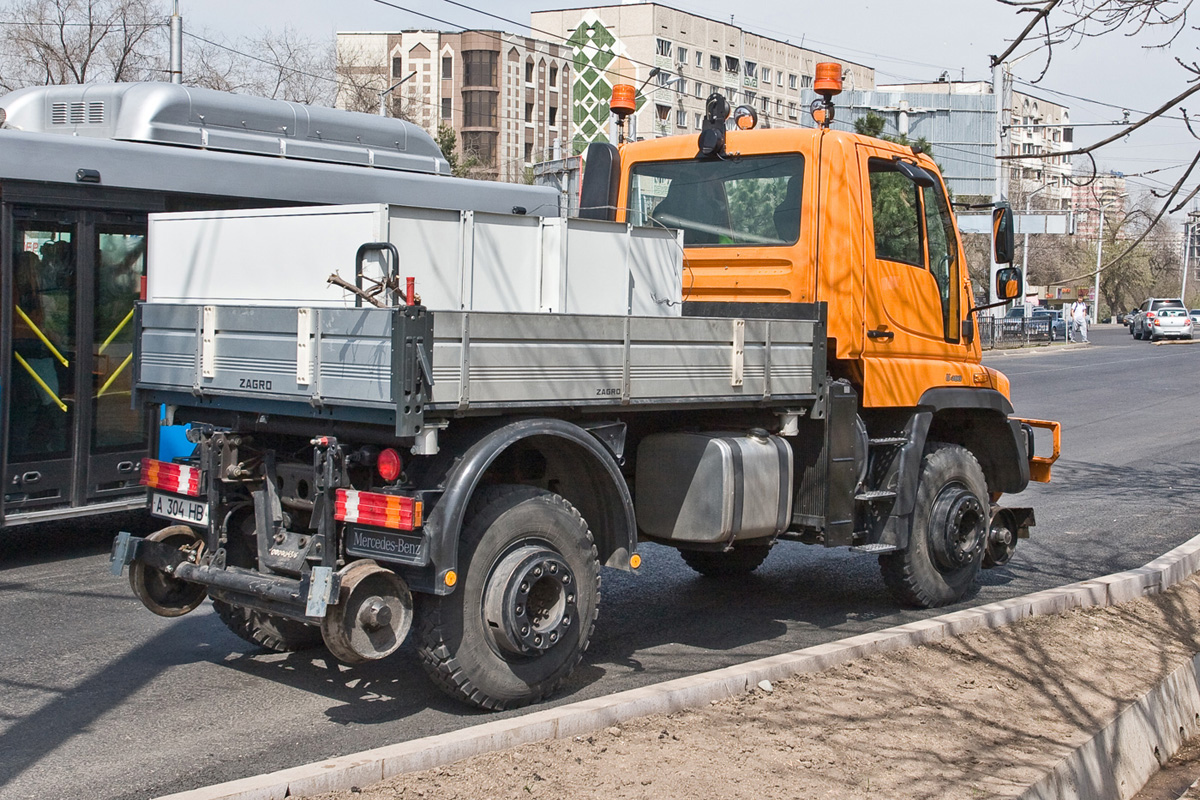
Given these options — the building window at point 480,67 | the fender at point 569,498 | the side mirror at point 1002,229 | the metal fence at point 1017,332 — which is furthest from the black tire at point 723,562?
the building window at point 480,67

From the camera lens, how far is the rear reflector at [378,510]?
5.12m

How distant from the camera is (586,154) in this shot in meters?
8.66

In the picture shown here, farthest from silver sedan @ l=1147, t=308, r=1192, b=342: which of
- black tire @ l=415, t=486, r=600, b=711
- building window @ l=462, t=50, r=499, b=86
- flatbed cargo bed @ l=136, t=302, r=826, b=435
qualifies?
black tire @ l=415, t=486, r=600, b=711

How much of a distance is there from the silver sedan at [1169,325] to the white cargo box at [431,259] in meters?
54.9

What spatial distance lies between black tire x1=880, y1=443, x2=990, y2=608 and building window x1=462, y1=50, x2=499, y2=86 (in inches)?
3335

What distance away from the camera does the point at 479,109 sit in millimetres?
89688

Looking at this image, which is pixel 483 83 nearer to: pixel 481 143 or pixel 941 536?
pixel 481 143

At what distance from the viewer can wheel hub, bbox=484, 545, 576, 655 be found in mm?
5418

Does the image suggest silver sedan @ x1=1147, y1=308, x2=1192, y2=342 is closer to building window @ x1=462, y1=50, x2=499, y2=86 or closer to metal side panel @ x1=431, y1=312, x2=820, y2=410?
building window @ x1=462, y1=50, x2=499, y2=86

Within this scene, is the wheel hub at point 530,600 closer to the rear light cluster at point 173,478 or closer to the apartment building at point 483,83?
the rear light cluster at point 173,478

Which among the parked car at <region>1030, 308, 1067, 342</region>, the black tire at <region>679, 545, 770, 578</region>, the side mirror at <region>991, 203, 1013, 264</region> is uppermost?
the parked car at <region>1030, 308, 1067, 342</region>

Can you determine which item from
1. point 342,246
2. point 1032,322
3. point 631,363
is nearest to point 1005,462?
point 631,363

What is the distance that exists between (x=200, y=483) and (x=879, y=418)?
4.09 meters

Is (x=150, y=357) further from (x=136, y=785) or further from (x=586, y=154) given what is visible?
(x=586, y=154)
